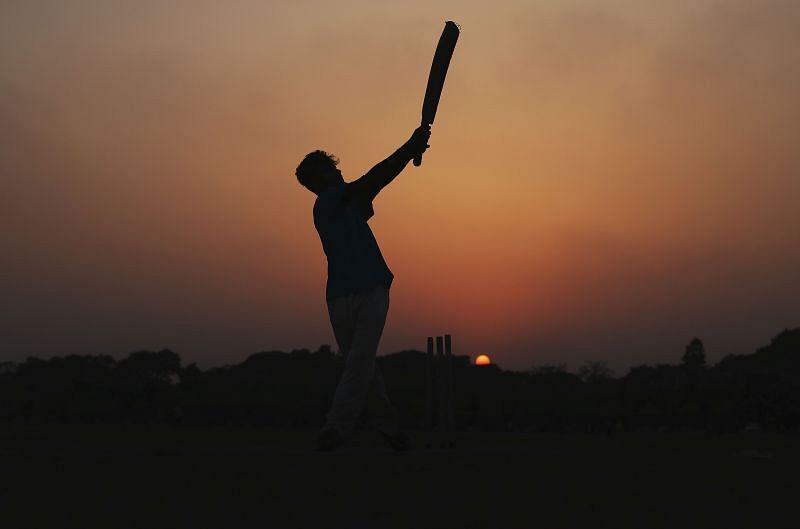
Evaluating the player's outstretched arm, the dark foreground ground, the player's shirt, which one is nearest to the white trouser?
the player's shirt

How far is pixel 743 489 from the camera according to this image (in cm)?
667

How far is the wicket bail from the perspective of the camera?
11.4 meters

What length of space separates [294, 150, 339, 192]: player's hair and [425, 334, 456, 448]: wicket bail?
2.74m

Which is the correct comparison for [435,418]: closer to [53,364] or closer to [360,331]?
[360,331]

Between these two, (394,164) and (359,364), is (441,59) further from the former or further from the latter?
(359,364)

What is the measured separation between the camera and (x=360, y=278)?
9.63 metres

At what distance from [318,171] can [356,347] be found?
196cm

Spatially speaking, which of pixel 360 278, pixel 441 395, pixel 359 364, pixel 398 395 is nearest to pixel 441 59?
pixel 360 278

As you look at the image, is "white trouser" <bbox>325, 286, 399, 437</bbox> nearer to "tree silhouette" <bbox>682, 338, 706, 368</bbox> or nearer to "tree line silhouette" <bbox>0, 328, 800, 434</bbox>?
"tree line silhouette" <bbox>0, 328, 800, 434</bbox>

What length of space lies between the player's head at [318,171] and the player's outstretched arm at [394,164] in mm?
685

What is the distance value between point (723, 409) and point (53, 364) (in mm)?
27414

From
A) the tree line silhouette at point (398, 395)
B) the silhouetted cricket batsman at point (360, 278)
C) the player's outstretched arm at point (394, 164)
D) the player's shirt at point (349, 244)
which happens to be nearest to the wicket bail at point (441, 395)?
the silhouetted cricket batsman at point (360, 278)

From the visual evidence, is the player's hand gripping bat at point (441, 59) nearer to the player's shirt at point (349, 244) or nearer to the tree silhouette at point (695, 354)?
the player's shirt at point (349, 244)

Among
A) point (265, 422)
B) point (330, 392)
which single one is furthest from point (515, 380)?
point (265, 422)
